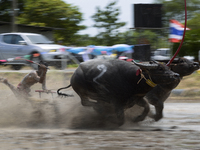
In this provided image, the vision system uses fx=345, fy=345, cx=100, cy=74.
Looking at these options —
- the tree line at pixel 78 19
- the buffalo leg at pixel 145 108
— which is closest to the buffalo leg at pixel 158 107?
the buffalo leg at pixel 145 108

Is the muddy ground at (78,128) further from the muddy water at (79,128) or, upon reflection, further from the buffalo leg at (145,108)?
the buffalo leg at (145,108)

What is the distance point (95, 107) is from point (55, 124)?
2.70ft

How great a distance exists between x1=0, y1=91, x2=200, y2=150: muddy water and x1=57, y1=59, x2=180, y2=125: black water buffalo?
46 centimetres

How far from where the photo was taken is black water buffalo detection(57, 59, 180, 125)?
593 cm

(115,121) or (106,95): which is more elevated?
(106,95)

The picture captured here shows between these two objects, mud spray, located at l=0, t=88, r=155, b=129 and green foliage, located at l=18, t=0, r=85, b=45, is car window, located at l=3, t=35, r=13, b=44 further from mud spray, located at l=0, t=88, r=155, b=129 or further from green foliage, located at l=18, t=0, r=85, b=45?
green foliage, located at l=18, t=0, r=85, b=45

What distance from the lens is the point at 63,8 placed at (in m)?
22.6

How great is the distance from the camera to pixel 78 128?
620cm

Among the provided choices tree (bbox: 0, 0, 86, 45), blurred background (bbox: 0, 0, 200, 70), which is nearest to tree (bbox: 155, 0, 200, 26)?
blurred background (bbox: 0, 0, 200, 70)

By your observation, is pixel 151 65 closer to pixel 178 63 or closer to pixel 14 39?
pixel 178 63

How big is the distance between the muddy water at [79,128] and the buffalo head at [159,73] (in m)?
0.87

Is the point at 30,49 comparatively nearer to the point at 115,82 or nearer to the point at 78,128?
the point at 78,128

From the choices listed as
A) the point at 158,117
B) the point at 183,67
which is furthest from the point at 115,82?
the point at 183,67

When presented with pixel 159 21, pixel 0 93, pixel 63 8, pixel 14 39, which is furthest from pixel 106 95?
pixel 63 8
